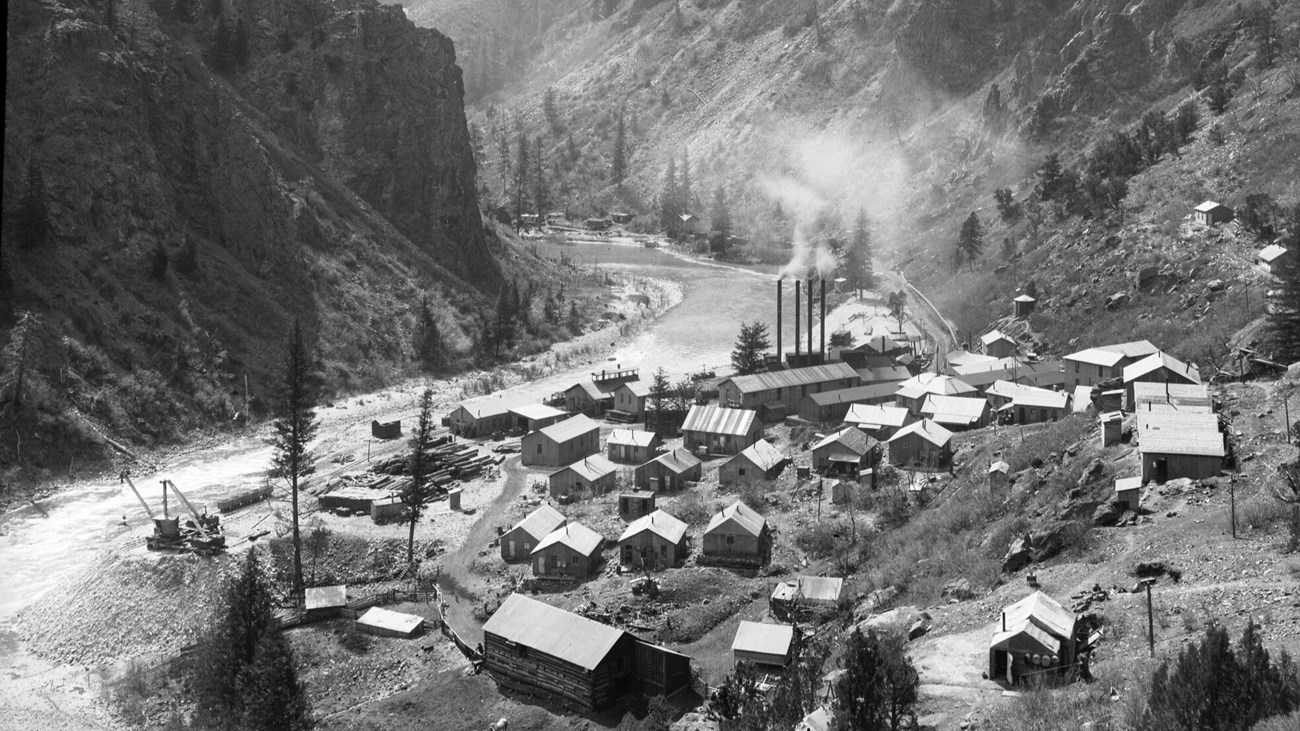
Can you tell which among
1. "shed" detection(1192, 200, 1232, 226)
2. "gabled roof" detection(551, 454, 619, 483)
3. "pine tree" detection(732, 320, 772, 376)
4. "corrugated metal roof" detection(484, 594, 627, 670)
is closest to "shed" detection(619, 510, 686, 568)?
"corrugated metal roof" detection(484, 594, 627, 670)

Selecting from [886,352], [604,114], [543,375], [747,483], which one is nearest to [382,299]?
[543,375]

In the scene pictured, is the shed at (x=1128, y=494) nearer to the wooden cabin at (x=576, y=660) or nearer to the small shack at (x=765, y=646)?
the small shack at (x=765, y=646)

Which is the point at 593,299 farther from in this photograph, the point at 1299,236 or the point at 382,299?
the point at 1299,236

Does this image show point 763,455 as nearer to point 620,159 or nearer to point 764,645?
point 764,645

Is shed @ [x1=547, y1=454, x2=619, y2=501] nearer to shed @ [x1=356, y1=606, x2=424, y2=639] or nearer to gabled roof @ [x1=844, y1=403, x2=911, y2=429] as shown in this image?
shed @ [x1=356, y1=606, x2=424, y2=639]

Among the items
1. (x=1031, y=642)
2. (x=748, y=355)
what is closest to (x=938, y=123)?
(x=748, y=355)

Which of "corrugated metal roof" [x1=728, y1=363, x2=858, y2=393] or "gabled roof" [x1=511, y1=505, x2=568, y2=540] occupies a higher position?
"gabled roof" [x1=511, y1=505, x2=568, y2=540]
